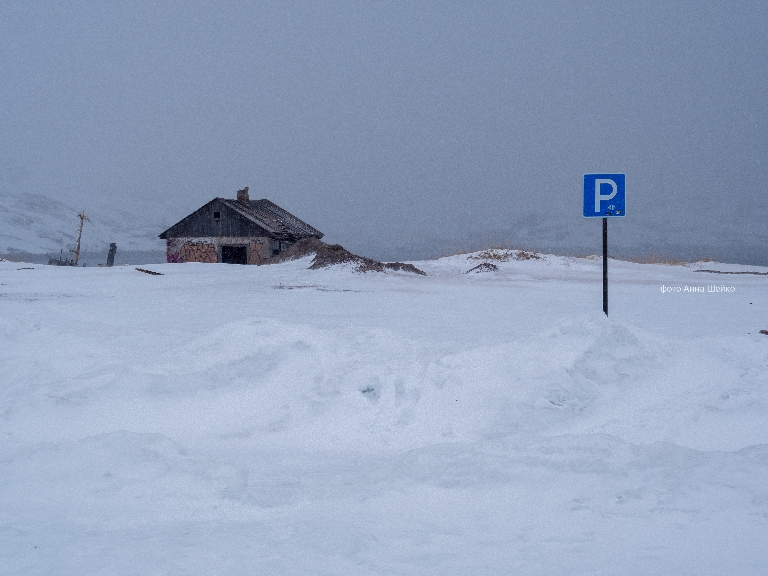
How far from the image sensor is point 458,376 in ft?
21.7

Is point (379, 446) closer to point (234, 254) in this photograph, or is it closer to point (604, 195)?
point (604, 195)

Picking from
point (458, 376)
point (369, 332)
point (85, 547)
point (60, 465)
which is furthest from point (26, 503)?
point (369, 332)

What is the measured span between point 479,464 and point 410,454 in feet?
2.10

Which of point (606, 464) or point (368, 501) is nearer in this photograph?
point (368, 501)

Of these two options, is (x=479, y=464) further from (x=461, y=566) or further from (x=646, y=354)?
(x=646, y=354)

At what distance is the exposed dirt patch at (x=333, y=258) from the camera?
22203mm

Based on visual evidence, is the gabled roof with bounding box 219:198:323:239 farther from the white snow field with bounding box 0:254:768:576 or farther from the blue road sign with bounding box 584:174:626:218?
the blue road sign with bounding box 584:174:626:218

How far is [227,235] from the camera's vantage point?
3425 cm

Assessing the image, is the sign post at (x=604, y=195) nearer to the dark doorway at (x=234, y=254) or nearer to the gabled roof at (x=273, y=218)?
the gabled roof at (x=273, y=218)

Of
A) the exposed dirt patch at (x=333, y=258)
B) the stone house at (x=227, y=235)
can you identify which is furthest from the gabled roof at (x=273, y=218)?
the exposed dirt patch at (x=333, y=258)

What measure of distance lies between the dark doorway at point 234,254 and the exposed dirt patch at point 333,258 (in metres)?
6.34

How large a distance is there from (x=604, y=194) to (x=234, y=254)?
28513mm

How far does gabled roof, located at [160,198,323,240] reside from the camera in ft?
111

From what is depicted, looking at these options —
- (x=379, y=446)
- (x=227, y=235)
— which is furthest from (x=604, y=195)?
(x=227, y=235)
